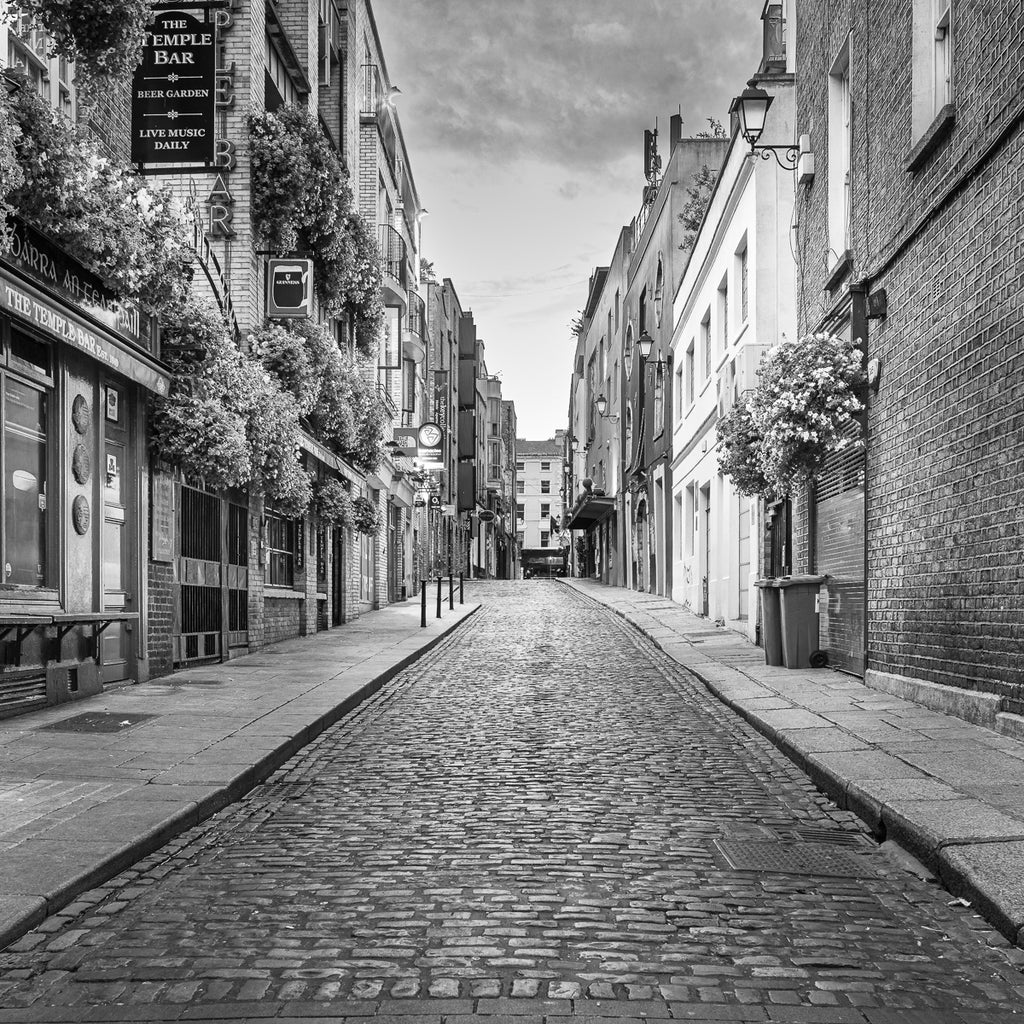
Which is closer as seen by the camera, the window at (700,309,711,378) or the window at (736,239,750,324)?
the window at (736,239,750,324)

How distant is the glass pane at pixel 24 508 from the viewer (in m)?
9.60

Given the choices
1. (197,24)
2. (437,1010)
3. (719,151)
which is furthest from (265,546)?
(719,151)

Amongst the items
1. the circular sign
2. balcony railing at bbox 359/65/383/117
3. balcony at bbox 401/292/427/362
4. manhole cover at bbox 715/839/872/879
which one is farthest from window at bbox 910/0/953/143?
balcony at bbox 401/292/427/362

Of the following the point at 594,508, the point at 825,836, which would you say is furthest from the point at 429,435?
the point at 825,836

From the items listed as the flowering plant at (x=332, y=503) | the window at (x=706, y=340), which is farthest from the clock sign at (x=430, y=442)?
the flowering plant at (x=332, y=503)

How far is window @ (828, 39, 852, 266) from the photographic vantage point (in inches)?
528

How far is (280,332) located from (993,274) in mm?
10285

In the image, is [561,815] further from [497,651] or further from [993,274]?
[497,651]

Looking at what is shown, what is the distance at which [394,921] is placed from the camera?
466 centimetres

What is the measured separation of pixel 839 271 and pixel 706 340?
1035 centimetres

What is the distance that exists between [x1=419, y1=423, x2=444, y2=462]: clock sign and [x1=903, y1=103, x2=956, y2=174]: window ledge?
19714 mm

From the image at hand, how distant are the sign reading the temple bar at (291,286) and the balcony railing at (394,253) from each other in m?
12.5

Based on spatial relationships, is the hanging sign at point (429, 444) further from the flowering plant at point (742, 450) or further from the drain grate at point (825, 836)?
the drain grate at point (825, 836)

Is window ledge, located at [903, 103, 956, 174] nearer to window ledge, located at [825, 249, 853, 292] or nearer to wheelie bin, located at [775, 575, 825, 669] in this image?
window ledge, located at [825, 249, 853, 292]
